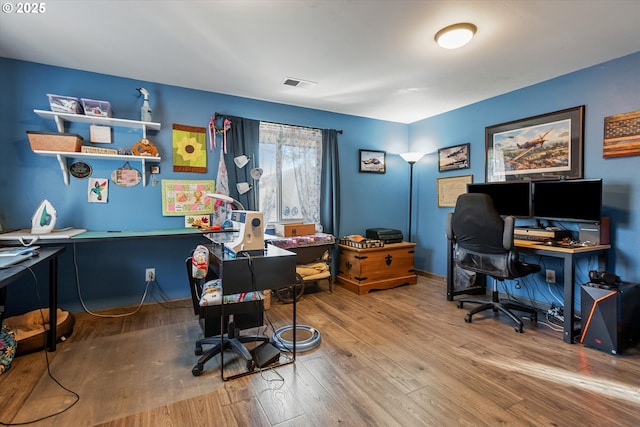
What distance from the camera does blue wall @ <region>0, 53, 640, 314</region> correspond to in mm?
2502

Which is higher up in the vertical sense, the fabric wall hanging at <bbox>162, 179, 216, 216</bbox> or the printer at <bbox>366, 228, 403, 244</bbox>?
the fabric wall hanging at <bbox>162, 179, 216, 216</bbox>

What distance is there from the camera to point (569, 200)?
2598 millimetres

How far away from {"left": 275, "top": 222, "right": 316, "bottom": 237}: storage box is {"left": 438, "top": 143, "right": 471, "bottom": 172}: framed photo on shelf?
200cm

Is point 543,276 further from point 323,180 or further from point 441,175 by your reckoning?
point 323,180

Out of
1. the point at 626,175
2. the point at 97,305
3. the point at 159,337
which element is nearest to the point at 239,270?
the point at 159,337

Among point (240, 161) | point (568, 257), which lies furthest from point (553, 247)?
point (240, 161)

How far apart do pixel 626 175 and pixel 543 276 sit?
1.13m

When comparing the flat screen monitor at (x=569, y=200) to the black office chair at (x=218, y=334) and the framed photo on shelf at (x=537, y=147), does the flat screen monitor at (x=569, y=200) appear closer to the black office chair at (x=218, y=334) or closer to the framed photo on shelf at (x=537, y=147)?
the framed photo on shelf at (x=537, y=147)

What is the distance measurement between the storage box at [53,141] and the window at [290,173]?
5.73 ft

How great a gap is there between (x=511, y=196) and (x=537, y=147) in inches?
22.8

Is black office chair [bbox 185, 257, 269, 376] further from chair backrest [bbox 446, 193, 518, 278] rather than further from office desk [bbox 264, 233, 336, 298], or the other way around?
chair backrest [bbox 446, 193, 518, 278]

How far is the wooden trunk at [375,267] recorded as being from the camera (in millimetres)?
3525

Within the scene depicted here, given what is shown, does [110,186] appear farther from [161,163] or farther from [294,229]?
[294,229]

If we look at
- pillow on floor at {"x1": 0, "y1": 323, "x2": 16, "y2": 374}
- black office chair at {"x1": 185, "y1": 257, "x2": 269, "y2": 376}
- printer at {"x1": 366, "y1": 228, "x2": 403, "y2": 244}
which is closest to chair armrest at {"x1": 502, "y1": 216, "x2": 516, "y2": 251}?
printer at {"x1": 366, "y1": 228, "x2": 403, "y2": 244}
